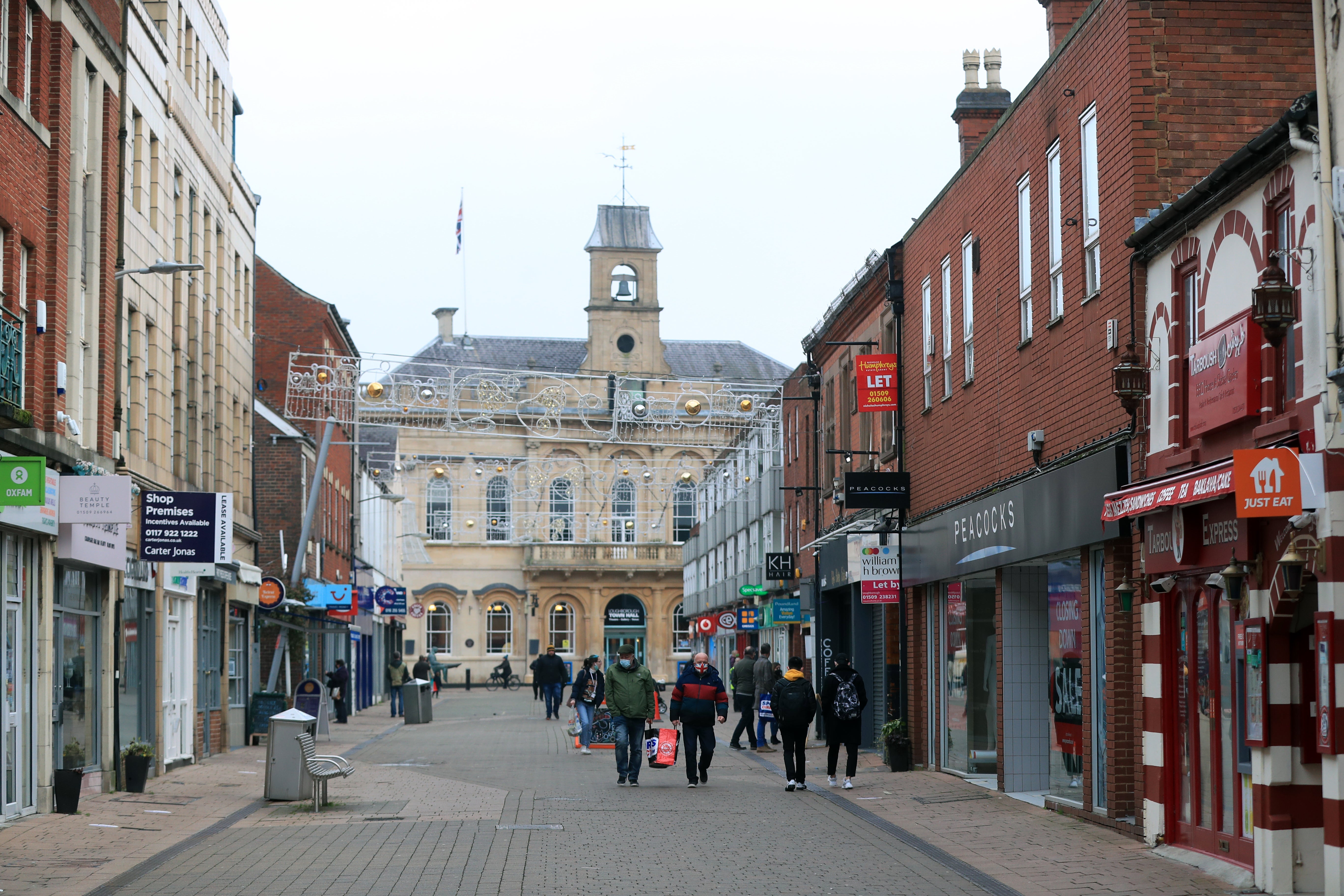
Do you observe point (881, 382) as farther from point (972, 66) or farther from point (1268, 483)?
point (1268, 483)

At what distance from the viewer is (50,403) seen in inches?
692

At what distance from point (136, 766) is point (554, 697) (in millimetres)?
21055

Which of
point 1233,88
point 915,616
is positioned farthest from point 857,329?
point 1233,88

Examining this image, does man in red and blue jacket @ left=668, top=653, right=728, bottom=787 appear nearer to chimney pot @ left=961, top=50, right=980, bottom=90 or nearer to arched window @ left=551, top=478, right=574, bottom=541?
chimney pot @ left=961, top=50, right=980, bottom=90

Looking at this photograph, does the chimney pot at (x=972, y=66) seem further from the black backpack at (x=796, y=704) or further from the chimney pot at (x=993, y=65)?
the black backpack at (x=796, y=704)

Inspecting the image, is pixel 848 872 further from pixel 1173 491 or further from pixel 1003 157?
pixel 1003 157

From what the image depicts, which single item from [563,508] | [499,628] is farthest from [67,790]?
[563,508]

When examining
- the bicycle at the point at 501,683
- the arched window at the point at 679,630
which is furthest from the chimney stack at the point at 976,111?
the arched window at the point at 679,630

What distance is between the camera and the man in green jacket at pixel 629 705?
20688 millimetres

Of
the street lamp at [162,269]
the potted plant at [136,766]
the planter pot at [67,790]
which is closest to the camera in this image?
the planter pot at [67,790]

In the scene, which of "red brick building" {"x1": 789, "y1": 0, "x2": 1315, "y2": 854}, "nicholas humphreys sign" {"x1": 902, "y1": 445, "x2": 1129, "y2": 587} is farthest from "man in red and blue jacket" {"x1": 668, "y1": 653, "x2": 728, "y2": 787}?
"nicholas humphreys sign" {"x1": 902, "y1": 445, "x2": 1129, "y2": 587}

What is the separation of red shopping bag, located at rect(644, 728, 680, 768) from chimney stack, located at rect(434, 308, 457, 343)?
6721 cm

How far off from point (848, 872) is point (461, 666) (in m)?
67.2

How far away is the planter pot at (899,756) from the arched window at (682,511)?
5950cm
